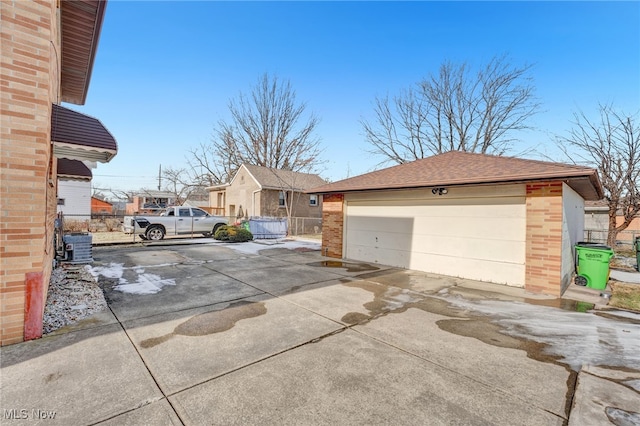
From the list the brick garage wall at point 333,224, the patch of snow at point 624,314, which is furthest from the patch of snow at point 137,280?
the patch of snow at point 624,314

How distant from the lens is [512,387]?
2.65 meters

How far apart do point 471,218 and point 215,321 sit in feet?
21.0

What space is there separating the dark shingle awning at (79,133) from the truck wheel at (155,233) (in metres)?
11.1

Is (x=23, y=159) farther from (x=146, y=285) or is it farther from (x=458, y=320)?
(x=458, y=320)

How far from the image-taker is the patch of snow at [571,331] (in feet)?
10.7

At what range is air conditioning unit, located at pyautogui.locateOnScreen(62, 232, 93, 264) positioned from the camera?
26.7 ft

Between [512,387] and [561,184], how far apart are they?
5.15 m

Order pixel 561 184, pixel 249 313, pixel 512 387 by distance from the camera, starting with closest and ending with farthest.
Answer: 1. pixel 512 387
2. pixel 249 313
3. pixel 561 184

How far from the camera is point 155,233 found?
48.6 ft

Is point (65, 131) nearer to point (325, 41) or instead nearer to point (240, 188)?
point (325, 41)

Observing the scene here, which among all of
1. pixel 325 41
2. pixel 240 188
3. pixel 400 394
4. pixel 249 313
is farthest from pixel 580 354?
pixel 240 188

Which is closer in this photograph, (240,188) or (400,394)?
(400,394)

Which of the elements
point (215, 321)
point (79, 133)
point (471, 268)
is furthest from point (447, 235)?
point (79, 133)

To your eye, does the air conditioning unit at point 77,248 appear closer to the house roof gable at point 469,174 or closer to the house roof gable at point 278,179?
the house roof gable at point 469,174
